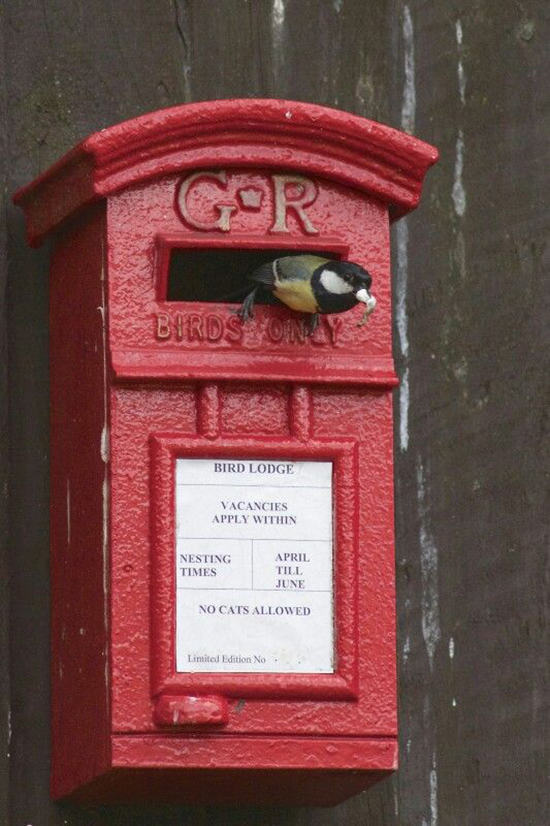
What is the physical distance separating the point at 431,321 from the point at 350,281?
0.71 meters

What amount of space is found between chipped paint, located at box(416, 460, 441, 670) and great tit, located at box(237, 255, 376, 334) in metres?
0.62

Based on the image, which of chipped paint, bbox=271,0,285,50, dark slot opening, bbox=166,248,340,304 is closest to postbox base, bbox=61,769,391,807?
dark slot opening, bbox=166,248,340,304

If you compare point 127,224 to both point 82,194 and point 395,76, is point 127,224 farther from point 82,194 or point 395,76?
point 395,76

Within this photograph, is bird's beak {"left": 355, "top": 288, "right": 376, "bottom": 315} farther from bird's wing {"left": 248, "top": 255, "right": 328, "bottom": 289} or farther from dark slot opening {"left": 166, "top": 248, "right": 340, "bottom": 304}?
dark slot opening {"left": 166, "top": 248, "right": 340, "bottom": 304}

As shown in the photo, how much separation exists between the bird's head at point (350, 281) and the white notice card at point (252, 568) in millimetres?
301

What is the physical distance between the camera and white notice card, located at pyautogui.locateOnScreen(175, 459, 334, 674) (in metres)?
3.62

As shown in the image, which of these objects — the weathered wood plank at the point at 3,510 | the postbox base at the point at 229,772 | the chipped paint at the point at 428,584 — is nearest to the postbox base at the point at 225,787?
the postbox base at the point at 229,772

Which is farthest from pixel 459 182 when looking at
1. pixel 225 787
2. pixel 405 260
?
pixel 225 787

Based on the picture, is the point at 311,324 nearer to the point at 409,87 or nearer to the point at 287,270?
the point at 287,270

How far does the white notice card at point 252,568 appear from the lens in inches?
143

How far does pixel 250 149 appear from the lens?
379 centimetres

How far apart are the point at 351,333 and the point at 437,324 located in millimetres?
598


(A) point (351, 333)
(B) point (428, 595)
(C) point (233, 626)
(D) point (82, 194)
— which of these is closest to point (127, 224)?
(D) point (82, 194)

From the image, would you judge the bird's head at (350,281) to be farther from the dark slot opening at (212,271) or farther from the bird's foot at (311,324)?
the dark slot opening at (212,271)
